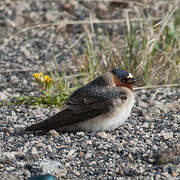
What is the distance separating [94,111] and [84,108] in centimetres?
11

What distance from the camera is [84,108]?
506cm

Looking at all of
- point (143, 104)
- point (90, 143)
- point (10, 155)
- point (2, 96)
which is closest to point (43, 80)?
point (2, 96)

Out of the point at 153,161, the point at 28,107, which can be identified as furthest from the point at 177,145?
the point at 28,107

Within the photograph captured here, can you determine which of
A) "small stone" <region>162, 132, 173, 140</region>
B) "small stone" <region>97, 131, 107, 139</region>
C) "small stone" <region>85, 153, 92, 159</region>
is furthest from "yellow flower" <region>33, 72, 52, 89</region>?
"small stone" <region>85, 153, 92, 159</region>

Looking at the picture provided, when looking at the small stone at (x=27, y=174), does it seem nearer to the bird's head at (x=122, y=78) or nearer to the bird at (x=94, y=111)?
the bird at (x=94, y=111)

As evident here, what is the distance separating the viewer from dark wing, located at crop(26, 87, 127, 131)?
16.3 feet

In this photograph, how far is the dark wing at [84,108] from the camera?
4980mm

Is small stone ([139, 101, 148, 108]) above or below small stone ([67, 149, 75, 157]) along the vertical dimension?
below

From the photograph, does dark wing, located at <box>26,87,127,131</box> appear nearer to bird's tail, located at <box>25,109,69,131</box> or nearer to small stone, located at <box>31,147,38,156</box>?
bird's tail, located at <box>25,109,69,131</box>

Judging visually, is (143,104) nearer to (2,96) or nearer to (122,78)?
(122,78)

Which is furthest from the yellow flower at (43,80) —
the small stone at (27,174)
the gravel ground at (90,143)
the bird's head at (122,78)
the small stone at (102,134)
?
the small stone at (27,174)

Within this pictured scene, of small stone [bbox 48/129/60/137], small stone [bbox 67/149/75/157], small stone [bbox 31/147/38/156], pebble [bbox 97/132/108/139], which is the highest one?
small stone [bbox 31/147/38/156]

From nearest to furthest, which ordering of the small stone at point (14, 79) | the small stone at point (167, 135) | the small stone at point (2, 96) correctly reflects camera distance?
the small stone at point (167, 135) → the small stone at point (2, 96) → the small stone at point (14, 79)

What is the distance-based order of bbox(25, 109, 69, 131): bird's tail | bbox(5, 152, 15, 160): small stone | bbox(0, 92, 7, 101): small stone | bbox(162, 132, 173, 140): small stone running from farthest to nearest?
bbox(0, 92, 7, 101): small stone, bbox(162, 132, 173, 140): small stone, bbox(25, 109, 69, 131): bird's tail, bbox(5, 152, 15, 160): small stone
